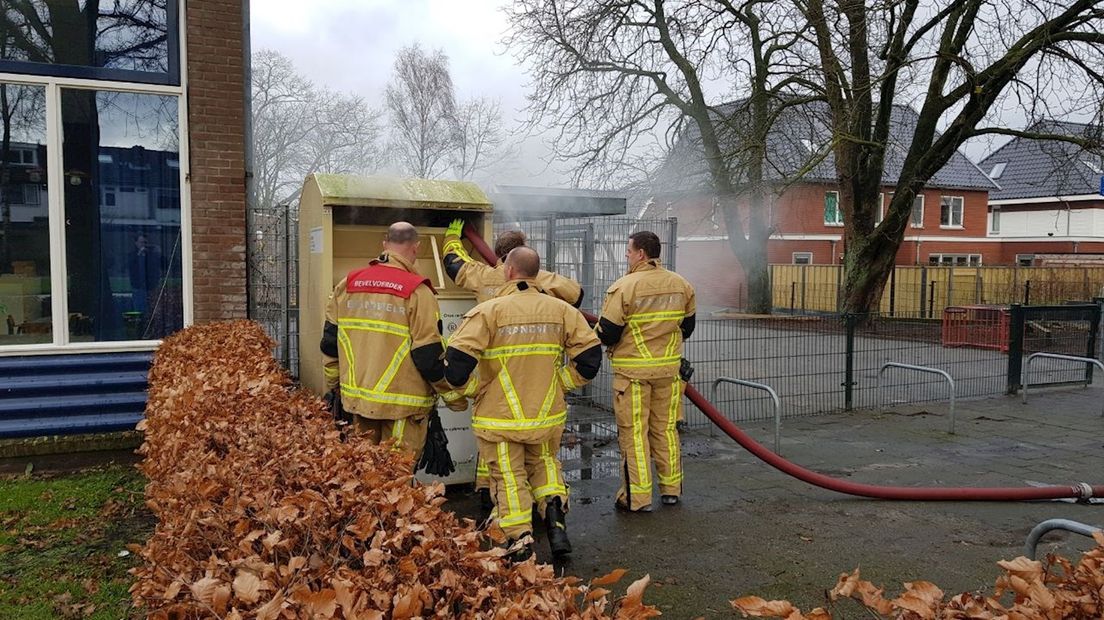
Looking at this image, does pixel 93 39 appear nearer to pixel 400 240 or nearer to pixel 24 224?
pixel 24 224

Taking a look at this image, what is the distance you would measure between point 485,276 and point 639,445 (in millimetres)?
1526

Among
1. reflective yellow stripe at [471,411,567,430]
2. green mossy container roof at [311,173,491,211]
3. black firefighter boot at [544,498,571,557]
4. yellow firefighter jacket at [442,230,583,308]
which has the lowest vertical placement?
black firefighter boot at [544,498,571,557]

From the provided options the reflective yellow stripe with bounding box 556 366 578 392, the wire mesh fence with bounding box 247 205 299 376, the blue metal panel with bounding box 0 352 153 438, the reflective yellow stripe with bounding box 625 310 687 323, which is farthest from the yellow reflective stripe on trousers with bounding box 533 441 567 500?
the blue metal panel with bounding box 0 352 153 438

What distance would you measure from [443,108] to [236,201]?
65.4 feet

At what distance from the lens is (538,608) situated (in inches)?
73.6

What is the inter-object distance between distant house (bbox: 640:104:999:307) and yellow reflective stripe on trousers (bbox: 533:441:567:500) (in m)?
12.3

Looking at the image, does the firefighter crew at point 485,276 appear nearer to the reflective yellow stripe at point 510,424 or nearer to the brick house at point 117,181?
the reflective yellow stripe at point 510,424

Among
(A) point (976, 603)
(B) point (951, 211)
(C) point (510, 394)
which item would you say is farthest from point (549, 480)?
(B) point (951, 211)

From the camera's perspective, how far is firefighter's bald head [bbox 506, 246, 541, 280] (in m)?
4.50

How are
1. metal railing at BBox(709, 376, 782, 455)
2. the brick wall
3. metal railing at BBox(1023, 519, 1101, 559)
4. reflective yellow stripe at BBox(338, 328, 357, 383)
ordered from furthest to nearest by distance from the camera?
1. the brick wall
2. metal railing at BBox(709, 376, 782, 455)
3. reflective yellow stripe at BBox(338, 328, 357, 383)
4. metal railing at BBox(1023, 519, 1101, 559)

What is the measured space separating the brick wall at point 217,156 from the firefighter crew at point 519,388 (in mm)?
4074

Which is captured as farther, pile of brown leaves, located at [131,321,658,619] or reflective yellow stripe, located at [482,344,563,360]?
reflective yellow stripe, located at [482,344,563,360]

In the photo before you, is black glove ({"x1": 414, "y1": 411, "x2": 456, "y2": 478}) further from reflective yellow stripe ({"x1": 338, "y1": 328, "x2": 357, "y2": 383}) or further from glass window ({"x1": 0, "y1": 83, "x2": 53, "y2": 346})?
glass window ({"x1": 0, "y1": 83, "x2": 53, "y2": 346})

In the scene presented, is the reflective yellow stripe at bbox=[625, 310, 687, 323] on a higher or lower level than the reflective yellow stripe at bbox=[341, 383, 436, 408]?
higher
